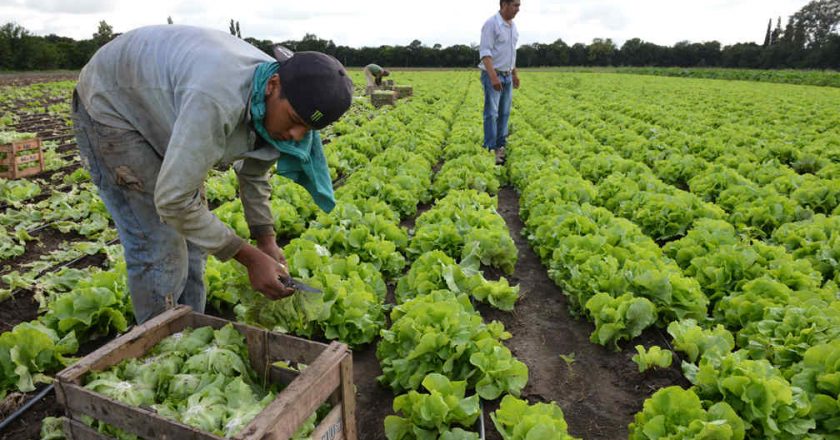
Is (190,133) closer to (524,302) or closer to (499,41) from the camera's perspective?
(524,302)

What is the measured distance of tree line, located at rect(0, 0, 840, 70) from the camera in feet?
179

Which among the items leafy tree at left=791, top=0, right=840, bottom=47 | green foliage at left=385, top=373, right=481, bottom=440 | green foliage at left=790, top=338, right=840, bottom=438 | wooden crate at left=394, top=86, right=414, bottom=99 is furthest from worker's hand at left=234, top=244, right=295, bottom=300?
leafy tree at left=791, top=0, right=840, bottom=47

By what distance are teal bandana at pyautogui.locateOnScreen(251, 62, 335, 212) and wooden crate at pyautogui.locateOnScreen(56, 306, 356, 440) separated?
2.89 ft

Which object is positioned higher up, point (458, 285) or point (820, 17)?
point (820, 17)

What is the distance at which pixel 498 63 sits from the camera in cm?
1052

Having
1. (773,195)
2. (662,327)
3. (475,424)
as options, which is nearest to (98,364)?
(475,424)

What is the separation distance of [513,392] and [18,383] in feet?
10.9

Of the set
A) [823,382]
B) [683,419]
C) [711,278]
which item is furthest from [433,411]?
[711,278]

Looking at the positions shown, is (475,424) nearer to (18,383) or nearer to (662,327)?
(662,327)

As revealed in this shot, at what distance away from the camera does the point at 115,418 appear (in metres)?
2.17

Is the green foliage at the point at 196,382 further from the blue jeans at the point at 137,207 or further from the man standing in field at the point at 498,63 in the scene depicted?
the man standing in field at the point at 498,63

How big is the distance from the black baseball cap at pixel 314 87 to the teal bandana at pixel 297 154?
0.12 m

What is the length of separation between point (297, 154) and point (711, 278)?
4.10m

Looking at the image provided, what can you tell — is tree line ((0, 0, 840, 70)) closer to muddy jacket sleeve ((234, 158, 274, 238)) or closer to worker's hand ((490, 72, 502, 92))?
worker's hand ((490, 72, 502, 92))
